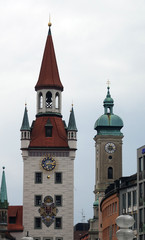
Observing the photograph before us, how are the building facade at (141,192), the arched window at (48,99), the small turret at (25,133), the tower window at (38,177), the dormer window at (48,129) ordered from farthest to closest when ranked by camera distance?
the arched window at (48,99)
the dormer window at (48,129)
the small turret at (25,133)
the tower window at (38,177)
the building facade at (141,192)

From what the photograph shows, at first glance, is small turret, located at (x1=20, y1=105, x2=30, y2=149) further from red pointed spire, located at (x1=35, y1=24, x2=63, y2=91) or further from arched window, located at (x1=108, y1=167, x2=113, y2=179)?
arched window, located at (x1=108, y1=167, x2=113, y2=179)

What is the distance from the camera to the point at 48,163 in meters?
118

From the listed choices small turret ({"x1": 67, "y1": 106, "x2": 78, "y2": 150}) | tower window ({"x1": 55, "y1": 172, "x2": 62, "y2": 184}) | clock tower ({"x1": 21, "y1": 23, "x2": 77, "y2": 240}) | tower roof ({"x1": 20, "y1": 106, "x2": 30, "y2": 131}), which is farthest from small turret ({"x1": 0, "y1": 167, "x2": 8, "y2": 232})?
small turret ({"x1": 67, "y1": 106, "x2": 78, "y2": 150})

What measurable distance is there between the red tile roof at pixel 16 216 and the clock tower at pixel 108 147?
39.7 metres

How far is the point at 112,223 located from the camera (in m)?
84.6

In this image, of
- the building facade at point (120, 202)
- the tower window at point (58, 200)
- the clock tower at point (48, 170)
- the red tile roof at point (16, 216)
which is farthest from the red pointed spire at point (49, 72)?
the building facade at point (120, 202)

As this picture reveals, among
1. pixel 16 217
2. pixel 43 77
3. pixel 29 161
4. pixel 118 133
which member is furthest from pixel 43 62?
pixel 118 133

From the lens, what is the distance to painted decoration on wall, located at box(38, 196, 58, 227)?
116 metres

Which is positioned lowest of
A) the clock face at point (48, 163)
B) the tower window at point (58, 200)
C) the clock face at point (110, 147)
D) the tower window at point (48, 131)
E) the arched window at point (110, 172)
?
the tower window at point (58, 200)

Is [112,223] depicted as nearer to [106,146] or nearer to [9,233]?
[9,233]

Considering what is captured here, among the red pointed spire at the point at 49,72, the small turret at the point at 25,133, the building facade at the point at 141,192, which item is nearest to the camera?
the building facade at the point at 141,192

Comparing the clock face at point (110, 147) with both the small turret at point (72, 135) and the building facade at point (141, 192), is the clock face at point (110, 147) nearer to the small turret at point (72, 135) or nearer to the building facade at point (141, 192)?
the small turret at point (72, 135)

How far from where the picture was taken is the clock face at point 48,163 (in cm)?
11742

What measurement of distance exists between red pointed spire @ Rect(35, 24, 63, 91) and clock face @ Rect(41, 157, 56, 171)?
12.4m
